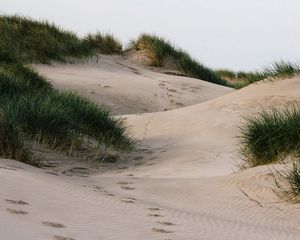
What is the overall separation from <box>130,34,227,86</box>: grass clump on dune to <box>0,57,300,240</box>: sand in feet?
27.2

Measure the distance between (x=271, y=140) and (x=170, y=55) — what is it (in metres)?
10.5

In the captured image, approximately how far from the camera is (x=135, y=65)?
15.4 metres

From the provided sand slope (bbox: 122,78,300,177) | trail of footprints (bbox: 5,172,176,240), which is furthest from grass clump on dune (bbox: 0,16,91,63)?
trail of footprints (bbox: 5,172,176,240)

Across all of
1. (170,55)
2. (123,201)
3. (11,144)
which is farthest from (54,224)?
(170,55)

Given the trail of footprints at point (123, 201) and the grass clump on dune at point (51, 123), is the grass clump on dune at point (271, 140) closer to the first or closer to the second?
the trail of footprints at point (123, 201)

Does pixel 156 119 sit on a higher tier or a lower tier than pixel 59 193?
higher

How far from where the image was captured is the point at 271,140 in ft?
17.7

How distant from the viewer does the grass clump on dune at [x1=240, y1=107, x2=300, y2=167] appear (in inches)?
210

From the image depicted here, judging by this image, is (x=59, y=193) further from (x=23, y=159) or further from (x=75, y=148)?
(x=75, y=148)

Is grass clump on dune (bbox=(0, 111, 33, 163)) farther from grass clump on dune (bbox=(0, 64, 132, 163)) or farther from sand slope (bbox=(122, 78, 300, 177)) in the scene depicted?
sand slope (bbox=(122, 78, 300, 177))

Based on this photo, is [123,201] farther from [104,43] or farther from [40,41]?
[104,43]

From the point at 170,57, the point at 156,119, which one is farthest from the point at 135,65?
the point at 156,119

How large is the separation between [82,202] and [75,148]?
9.71 feet

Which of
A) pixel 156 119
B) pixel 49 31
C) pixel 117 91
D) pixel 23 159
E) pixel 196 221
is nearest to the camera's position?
pixel 196 221
